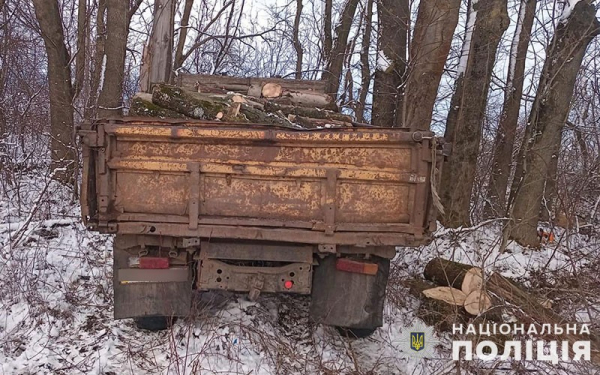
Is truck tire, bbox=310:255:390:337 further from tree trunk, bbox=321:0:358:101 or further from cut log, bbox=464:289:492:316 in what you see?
tree trunk, bbox=321:0:358:101

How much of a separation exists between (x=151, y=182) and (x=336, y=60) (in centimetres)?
970

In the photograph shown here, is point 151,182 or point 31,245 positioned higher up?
point 151,182

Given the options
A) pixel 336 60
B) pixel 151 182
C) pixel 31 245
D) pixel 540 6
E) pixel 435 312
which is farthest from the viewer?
pixel 336 60

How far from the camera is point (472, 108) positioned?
7684mm

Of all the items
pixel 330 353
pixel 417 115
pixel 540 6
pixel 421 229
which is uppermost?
pixel 540 6

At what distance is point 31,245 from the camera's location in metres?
5.73

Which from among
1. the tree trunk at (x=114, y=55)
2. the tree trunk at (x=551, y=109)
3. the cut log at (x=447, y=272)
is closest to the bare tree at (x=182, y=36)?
the tree trunk at (x=114, y=55)

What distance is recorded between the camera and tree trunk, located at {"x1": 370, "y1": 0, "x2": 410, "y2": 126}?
877 cm

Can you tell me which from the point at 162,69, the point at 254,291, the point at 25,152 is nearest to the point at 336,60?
the point at 162,69

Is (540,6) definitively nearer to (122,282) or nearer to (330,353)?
(330,353)

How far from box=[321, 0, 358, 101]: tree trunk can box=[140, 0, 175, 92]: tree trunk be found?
5.04m

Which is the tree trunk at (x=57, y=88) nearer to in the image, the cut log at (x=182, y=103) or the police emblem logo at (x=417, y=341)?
the cut log at (x=182, y=103)

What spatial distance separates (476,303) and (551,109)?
4.27 m

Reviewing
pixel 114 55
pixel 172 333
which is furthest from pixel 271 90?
pixel 172 333
